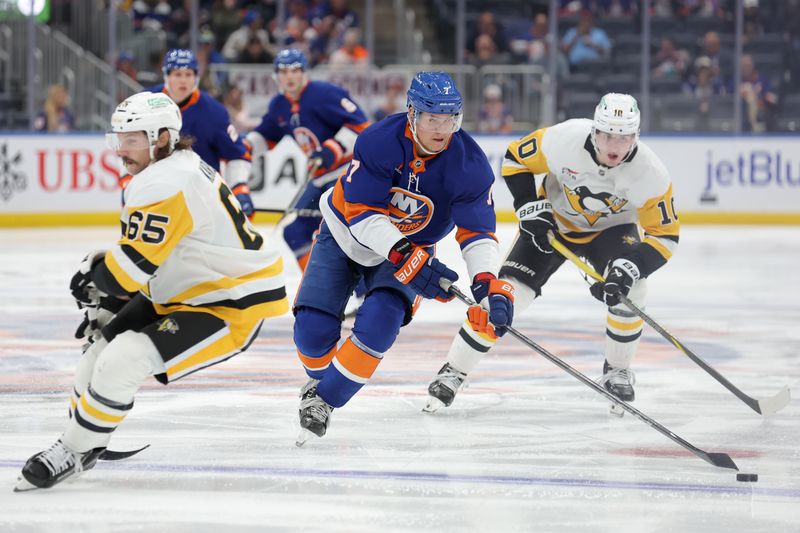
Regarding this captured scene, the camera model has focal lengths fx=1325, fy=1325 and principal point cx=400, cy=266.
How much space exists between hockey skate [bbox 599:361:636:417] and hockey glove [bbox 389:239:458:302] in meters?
1.12

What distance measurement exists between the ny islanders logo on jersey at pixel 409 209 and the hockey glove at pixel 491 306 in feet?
0.87

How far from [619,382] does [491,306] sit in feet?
3.61

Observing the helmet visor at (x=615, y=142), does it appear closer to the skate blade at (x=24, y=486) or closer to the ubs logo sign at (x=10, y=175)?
the skate blade at (x=24, y=486)

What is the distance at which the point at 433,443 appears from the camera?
393cm

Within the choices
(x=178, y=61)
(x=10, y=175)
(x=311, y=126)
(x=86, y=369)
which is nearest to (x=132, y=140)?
(x=86, y=369)

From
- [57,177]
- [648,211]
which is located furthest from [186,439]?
[57,177]

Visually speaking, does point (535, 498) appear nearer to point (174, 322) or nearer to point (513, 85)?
Answer: point (174, 322)

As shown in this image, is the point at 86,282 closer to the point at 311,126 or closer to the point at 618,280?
the point at 618,280

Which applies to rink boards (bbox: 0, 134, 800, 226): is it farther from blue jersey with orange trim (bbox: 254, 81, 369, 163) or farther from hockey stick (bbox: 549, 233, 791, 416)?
hockey stick (bbox: 549, 233, 791, 416)

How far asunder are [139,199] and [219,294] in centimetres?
35

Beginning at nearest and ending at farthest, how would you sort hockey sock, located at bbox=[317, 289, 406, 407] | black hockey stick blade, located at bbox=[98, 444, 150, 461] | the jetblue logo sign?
black hockey stick blade, located at bbox=[98, 444, 150, 461], hockey sock, located at bbox=[317, 289, 406, 407], the jetblue logo sign

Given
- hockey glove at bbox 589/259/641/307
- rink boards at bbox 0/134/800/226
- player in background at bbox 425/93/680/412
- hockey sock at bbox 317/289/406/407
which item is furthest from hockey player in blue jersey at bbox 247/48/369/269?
rink boards at bbox 0/134/800/226

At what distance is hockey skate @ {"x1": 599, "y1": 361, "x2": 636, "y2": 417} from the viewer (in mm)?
4574

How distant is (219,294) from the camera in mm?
3393
